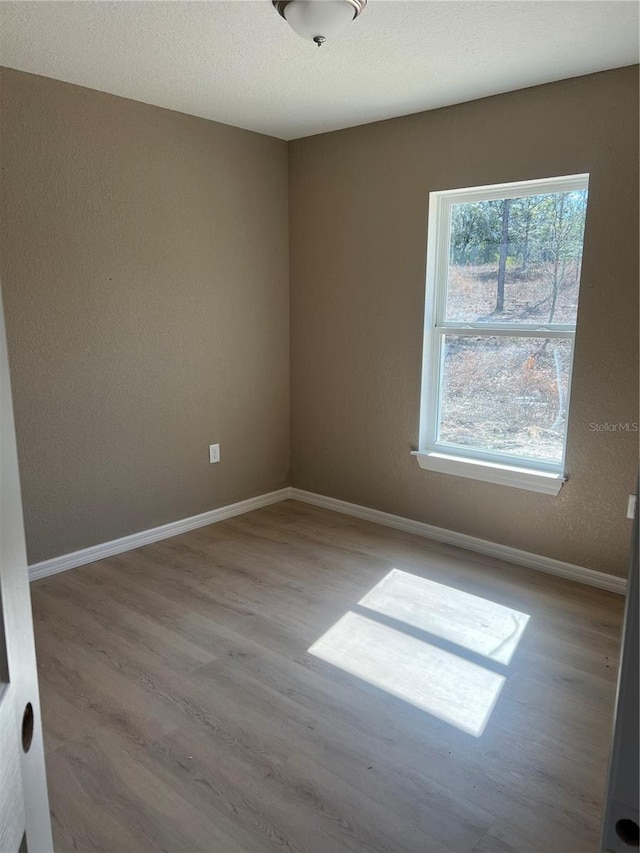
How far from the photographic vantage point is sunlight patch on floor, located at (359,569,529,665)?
97.7 inches

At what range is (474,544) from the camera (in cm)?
340

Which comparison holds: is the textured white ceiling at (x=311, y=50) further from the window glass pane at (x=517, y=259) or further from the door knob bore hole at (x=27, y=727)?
the door knob bore hole at (x=27, y=727)

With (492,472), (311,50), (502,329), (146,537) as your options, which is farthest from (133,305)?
(492,472)

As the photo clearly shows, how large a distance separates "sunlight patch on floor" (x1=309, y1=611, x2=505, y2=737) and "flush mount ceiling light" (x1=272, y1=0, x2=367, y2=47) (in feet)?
7.59

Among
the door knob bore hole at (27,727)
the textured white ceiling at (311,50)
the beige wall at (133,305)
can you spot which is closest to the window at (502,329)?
the textured white ceiling at (311,50)

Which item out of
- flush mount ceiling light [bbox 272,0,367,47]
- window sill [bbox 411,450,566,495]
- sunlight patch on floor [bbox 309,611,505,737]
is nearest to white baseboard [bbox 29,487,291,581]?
window sill [bbox 411,450,566,495]

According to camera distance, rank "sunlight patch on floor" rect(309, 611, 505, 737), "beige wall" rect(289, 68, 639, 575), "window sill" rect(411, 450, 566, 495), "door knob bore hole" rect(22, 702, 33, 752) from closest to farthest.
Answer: "door knob bore hole" rect(22, 702, 33, 752) → "sunlight patch on floor" rect(309, 611, 505, 737) → "beige wall" rect(289, 68, 639, 575) → "window sill" rect(411, 450, 566, 495)

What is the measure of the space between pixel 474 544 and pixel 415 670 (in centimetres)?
126

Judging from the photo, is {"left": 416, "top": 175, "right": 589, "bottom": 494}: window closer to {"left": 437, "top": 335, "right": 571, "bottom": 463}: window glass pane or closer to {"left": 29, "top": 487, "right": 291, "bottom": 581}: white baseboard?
{"left": 437, "top": 335, "right": 571, "bottom": 463}: window glass pane

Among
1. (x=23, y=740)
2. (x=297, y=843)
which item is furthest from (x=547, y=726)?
(x=23, y=740)

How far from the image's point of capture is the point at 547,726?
201cm

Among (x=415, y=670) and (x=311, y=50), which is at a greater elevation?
(x=311, y=50)

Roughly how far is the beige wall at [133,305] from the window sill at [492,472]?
120 centimetres

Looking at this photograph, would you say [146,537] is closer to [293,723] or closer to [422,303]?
[293,723]
